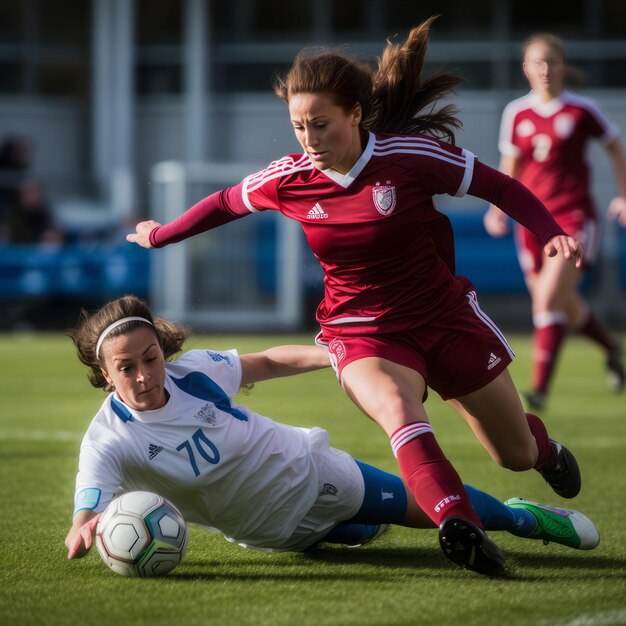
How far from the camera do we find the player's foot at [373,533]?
446 cm

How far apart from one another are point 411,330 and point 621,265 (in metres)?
12.8

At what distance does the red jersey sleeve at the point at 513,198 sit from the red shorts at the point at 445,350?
40cm

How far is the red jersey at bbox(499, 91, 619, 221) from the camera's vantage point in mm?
8305

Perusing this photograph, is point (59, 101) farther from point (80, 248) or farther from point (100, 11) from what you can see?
point (80, 248)

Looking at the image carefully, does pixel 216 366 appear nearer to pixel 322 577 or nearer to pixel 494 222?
pixel 322 577

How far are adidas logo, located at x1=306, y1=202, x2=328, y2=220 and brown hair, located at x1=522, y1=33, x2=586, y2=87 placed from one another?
3446 mm

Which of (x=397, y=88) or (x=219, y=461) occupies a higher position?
(x=397, y=88)

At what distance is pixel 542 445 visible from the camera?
4629mm

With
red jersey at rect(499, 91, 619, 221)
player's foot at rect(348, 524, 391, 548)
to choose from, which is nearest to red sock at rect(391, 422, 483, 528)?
player's foot at rect(348, 524, 391, 548)

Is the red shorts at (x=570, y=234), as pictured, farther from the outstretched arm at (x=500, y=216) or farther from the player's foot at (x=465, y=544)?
the player's foot at (x=465, y=544)

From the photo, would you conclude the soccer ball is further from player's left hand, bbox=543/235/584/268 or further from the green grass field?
player's left hand, bbox=543/235/584/268

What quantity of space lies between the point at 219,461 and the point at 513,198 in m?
1.36

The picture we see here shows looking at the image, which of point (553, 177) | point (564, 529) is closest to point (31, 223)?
point (553, 177)

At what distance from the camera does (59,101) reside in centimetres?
2362
